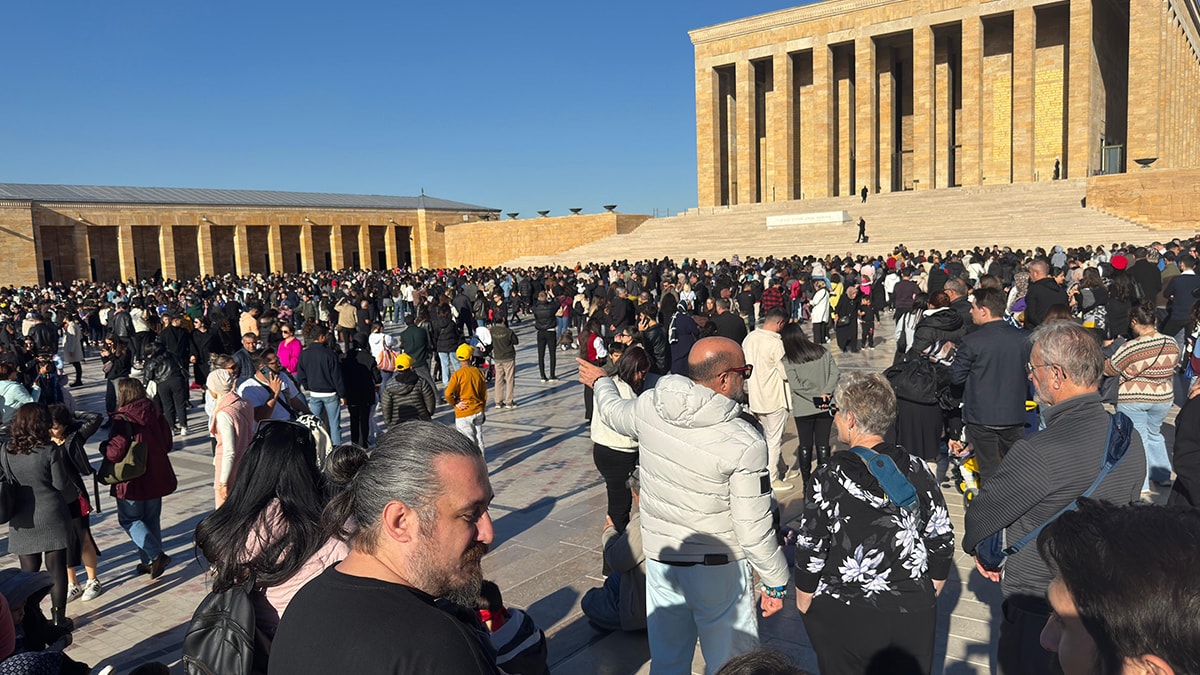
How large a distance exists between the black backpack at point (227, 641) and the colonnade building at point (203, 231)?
1866 inches

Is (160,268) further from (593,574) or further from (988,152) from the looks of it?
(593,574)

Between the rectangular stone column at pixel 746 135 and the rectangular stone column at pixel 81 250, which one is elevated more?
the rectangular stone column at pixel 746 135

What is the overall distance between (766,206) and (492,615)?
37770 millimetres

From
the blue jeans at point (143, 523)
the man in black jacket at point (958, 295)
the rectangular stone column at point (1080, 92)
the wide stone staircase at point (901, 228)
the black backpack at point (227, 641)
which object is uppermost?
the rectangular stone column at point (1080, 92)

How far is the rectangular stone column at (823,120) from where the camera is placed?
40.1 m

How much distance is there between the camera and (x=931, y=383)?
566cm

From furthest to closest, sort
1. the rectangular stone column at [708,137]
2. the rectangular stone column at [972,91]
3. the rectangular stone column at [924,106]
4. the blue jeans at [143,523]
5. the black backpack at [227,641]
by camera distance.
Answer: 1. the rectangular stone column at [708,137]
2. the rectangular stone column at [924,106]
3. the rectangular stone column at [972,91]
4. the blue jeans at [143,523]
5. the black backpack at [227,641]

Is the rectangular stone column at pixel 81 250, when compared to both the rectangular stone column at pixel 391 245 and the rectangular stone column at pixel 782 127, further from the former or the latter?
the rectangular stone column at pixel 782 127

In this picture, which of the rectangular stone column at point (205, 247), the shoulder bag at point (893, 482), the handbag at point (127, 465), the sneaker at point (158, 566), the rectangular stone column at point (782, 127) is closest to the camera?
the shoulder bag at point (893, 482)

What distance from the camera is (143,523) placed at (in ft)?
18.7

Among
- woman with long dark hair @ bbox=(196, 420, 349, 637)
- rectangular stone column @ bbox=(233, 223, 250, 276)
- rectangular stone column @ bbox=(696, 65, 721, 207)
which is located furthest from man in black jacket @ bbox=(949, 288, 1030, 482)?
rectangular stone column @ bbox=(233, 223, 250, 276)

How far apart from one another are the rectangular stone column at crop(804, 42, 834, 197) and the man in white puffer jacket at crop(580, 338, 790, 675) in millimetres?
39639

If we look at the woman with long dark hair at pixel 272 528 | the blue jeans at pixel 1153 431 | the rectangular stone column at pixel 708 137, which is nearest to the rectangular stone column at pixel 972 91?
the rectangular stone column at pixel 708 137

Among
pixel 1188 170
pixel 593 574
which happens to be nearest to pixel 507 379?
pixel 593 574
